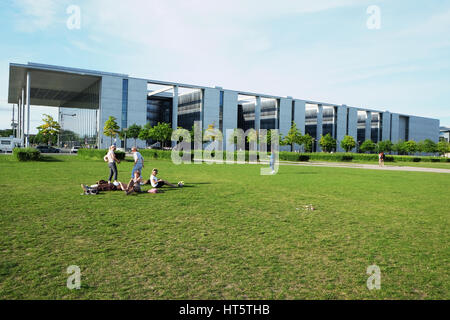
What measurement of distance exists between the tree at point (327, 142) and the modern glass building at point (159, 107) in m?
3.28

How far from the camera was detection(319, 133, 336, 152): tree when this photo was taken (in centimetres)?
7525

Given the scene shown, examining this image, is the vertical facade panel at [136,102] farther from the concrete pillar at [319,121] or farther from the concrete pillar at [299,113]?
the concrete pillar at [319,121]

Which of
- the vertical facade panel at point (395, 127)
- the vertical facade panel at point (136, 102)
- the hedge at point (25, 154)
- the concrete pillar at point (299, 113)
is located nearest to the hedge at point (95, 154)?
the hedge at point (25, 154)

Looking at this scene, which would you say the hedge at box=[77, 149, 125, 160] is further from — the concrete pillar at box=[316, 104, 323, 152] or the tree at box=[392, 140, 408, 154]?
the tree at box=[392, 140, 408, 154]

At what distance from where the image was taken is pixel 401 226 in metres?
7.13

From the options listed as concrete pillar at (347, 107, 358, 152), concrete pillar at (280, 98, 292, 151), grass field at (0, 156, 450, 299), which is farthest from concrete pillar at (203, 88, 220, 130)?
grass field at (0, 156, 450, 299)

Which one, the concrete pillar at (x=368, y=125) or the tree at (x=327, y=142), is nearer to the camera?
the tree at (x=327, y=142)

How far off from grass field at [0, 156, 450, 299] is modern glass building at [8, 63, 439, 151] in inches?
2039

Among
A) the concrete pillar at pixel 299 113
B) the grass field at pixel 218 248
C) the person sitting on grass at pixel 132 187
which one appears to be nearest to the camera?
the grass field at pixel 218 248

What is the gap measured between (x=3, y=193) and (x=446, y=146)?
92230 millimetres

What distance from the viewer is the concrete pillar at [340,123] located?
8512 centimetres

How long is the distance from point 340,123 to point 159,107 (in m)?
46.2
